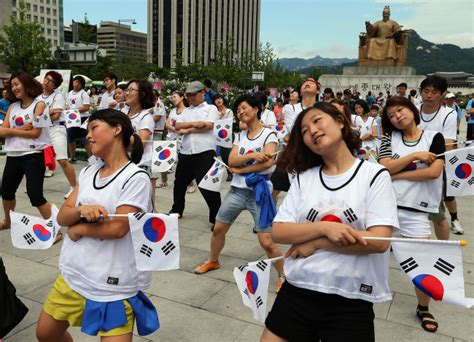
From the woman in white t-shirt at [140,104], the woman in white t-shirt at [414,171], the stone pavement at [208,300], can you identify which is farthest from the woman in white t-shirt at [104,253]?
the woman in white t-shirt at [140,104]

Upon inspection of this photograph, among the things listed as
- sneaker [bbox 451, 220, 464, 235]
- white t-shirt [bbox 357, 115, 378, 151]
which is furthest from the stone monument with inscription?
sneaker [bbox 451, 220, 464, 235]

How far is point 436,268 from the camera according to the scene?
1905 millimetres

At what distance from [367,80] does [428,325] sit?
26.2 m

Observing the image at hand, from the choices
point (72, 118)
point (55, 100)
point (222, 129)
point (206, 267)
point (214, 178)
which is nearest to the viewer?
point (206, 267)

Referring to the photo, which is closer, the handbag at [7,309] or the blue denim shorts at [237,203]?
the handbag at [7,309]

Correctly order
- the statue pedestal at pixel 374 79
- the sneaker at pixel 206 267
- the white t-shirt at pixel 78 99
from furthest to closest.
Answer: the statue pedestal at pixel 374 79
the white t-shirt at pixel 78 99
the sneaker at pixel 206 267

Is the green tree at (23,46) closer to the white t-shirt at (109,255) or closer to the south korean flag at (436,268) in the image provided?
the white t-shirt at (109,255)

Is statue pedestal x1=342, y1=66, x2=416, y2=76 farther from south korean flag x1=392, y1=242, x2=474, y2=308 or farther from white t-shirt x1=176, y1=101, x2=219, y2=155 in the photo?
south korean flag x1=392, y1=242, x2=474, y2=308

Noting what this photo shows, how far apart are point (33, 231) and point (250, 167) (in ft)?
6.37

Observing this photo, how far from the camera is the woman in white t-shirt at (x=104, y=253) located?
2230 millimetres

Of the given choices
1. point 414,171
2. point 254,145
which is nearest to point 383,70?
point 254,145

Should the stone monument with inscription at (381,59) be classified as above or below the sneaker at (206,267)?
above

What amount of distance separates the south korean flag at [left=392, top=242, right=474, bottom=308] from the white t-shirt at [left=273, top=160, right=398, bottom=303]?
12cm

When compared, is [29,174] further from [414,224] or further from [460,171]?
[460,171]
